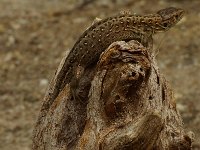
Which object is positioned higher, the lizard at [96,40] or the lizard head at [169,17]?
the lizard head at [169,17]

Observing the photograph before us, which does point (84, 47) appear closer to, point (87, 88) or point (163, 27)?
point (87, 88)

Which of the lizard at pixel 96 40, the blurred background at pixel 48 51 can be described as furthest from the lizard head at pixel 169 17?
the blurred background at pixel 48 51

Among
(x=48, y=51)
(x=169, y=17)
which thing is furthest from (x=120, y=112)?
(x=48, y=51)

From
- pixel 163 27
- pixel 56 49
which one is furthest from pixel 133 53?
pixel 56 49

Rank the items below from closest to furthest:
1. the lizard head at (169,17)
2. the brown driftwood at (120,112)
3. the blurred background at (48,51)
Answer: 1. the brown driftwood at (120,112)
2. the lizard head at (169,17)
3. the blurred background at (48,51)

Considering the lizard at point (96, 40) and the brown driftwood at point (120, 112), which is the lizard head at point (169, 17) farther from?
the brown driftwood at point (120, 112)

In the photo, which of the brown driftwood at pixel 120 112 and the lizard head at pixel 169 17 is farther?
the lizard head at pixel 169 17

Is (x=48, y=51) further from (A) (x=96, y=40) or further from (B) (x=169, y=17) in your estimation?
(A) (x=96, y=40)
